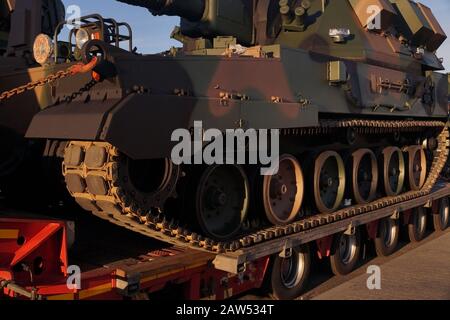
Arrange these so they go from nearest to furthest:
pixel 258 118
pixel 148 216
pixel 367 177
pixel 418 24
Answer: pixel 148 216, pixel 258 118, pixel 367 177, pixel 418 24

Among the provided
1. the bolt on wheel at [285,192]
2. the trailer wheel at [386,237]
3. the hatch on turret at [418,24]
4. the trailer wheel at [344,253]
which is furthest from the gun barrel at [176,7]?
the trailer wheel at [386,237]

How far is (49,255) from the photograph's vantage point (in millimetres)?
4391

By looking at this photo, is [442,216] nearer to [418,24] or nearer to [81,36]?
[418,24]

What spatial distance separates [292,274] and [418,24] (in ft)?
16.9

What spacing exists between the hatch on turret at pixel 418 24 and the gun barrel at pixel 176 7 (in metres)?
4.04

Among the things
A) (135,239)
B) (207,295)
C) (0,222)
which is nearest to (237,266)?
(207,295)

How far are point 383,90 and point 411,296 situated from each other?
2.96m

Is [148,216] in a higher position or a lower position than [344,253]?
higher

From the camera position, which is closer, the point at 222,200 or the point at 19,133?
the point at 222,200

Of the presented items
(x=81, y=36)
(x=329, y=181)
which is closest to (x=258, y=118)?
(x=81, y=36)

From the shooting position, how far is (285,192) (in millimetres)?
6629

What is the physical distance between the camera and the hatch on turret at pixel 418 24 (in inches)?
373

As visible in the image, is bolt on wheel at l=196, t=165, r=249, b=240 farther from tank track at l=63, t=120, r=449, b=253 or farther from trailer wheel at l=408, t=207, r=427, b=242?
trailer wheel at l=408, t=207, r=427, b=242

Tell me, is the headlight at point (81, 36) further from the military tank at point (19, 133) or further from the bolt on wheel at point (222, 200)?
the bolt on wheel at point (222, 200)
